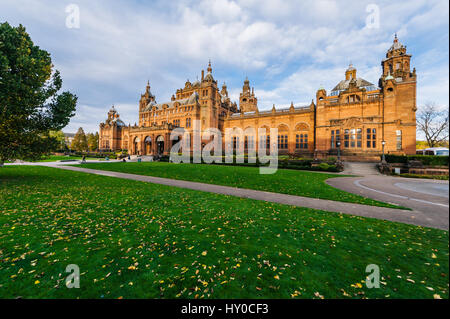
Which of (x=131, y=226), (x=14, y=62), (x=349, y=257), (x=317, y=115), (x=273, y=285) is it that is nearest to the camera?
(x=273, y=285)

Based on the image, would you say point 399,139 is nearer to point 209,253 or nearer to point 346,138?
point 346,138

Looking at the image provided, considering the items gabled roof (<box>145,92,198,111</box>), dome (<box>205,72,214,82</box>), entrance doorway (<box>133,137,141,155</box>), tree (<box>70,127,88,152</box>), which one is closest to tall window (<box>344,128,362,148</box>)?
dome (<box>205,72,214,82</box>)

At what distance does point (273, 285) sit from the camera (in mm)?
3422

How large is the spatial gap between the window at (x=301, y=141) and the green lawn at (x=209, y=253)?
115ft

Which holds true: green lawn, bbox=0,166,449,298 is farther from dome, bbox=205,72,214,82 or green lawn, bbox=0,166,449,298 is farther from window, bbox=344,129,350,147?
dome, bbox=205,72,214,82

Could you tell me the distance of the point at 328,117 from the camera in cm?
3597

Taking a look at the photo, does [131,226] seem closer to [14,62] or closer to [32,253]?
[32,253]

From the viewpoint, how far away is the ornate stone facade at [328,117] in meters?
31.1

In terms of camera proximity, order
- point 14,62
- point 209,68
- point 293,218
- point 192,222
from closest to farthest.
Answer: point 192,222, point 293,218, point 14,62, point 209,68

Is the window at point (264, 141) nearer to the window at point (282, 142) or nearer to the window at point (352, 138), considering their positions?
the window at point (282, 142)

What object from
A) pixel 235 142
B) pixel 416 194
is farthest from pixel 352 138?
pixel 416 194

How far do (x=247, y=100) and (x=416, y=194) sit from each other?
6050 cm

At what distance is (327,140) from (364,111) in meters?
8.04
